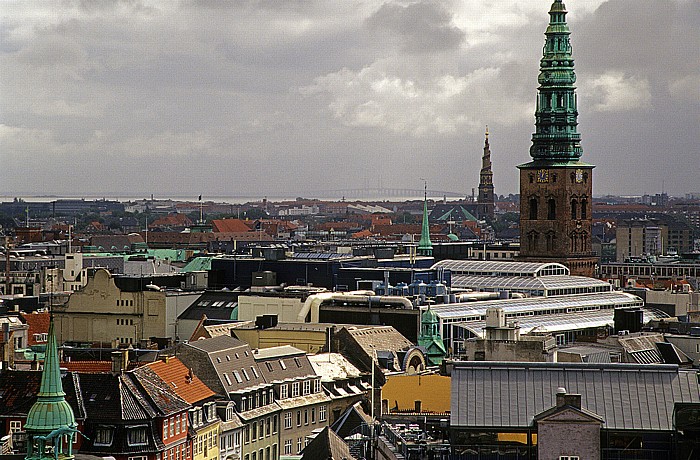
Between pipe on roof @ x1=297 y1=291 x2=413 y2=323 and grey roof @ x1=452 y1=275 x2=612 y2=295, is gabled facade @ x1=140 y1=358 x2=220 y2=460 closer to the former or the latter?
pipe on roof @ x1=297 y1=291 x2=413 y2=323

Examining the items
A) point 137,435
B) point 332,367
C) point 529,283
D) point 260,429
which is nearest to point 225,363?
point 260,429

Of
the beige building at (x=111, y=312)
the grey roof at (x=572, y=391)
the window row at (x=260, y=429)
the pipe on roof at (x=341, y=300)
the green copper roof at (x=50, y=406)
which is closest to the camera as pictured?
the green copper roof at (x=50, y=406)

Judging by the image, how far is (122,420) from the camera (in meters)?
59.0

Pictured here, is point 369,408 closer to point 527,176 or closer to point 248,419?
point 248,419

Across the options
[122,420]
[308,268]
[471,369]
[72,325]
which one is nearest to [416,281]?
[308,268]

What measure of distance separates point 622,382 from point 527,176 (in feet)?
359

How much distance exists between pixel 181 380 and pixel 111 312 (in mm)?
41723

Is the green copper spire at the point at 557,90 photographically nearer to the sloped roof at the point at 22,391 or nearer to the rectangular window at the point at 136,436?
the sloped roof at the point at 22,391

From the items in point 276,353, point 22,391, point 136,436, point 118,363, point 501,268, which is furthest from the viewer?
point 501,268

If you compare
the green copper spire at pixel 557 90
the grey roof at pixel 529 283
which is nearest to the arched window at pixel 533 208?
the green copper spire at pixel 557 90

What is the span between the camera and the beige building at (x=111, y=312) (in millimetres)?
107312

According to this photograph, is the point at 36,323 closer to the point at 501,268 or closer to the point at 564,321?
the point at 564,321

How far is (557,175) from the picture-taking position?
154m

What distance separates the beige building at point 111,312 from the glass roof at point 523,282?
27.2 m
